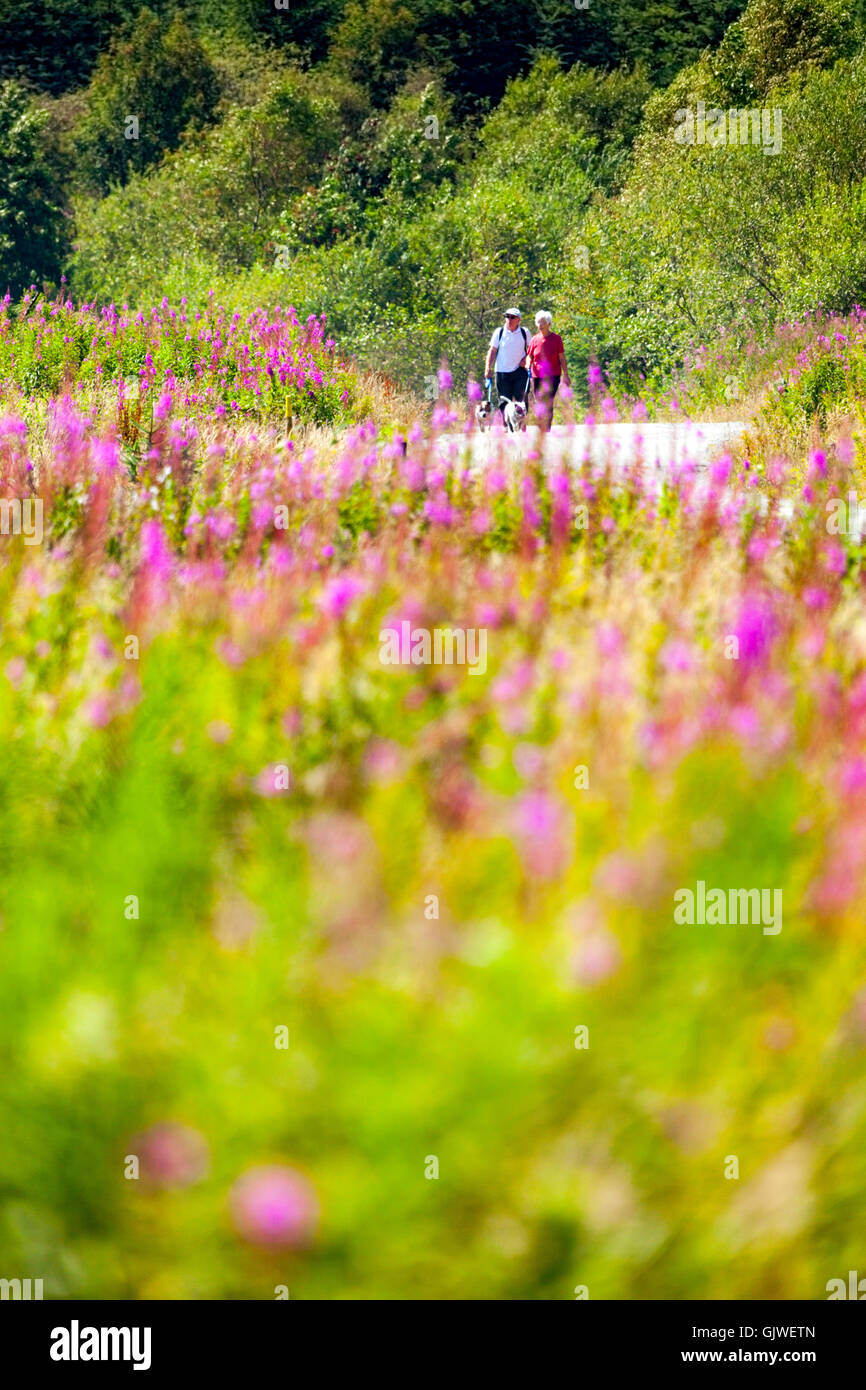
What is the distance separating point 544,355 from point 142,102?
30919 millimetres

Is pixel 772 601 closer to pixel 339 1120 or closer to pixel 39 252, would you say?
pixel 339 1120

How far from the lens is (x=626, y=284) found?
2130cm

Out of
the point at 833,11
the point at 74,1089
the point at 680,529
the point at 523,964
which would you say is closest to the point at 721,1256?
the point at 523,964

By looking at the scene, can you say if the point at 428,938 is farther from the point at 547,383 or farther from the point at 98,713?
the point at 547,383

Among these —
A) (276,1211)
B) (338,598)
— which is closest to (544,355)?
(338,598)

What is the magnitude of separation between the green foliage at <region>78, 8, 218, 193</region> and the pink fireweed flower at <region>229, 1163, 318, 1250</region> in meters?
40.0

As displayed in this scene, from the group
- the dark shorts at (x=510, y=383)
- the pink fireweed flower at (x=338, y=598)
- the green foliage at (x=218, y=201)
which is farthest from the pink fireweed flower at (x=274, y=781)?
the green foliage at (x=218, y=201)

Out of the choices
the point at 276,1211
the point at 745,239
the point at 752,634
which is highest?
the point at 745,239

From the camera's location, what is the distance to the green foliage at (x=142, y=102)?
128ft

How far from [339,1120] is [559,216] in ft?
83.9

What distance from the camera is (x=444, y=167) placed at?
31.0m

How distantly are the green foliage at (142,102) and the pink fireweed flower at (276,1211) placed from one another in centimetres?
4002

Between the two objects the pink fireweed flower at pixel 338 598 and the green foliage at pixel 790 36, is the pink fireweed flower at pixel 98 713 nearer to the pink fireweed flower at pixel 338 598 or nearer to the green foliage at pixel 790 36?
the pink fireweed flower at pixel 338 598

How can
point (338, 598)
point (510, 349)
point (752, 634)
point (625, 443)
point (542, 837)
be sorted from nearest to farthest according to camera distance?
1. point (542, 837)
2. point (752, 634)
3. point (338, 598)
4. point (510, 349)
5. point (625, 443)
